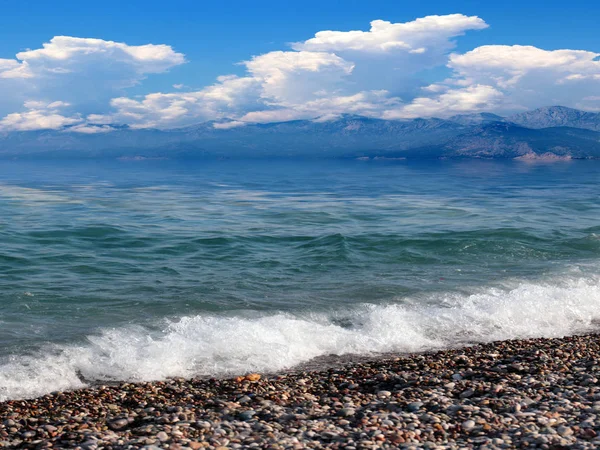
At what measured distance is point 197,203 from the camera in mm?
63125

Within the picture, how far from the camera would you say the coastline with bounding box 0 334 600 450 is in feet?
34.3

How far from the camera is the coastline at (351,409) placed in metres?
10.4

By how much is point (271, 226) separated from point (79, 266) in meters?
16.8

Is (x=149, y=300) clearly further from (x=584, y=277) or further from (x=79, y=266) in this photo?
(x=584, y=277)

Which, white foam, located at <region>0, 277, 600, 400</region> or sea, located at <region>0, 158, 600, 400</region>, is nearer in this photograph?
white foam, located at <region>0, 277, 600, 400</region>

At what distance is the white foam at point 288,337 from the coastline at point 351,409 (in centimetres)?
123

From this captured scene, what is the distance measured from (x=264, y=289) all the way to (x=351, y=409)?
13.4m

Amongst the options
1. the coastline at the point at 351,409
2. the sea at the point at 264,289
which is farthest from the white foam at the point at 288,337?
the coastline at the point at 351,409

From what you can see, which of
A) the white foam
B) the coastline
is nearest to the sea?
the white foam

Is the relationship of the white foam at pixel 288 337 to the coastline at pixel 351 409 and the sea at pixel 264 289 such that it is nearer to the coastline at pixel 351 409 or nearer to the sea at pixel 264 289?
the sea at pixel 264 289

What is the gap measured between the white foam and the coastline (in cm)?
123

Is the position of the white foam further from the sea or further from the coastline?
the coastline

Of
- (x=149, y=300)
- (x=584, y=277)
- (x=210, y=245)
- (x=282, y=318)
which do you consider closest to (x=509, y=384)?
(x=282, y=318)

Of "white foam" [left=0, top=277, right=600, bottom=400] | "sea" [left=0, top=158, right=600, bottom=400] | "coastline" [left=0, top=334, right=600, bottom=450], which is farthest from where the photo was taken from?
"sea" [left=0, top=158, right=600, bottom=400]
